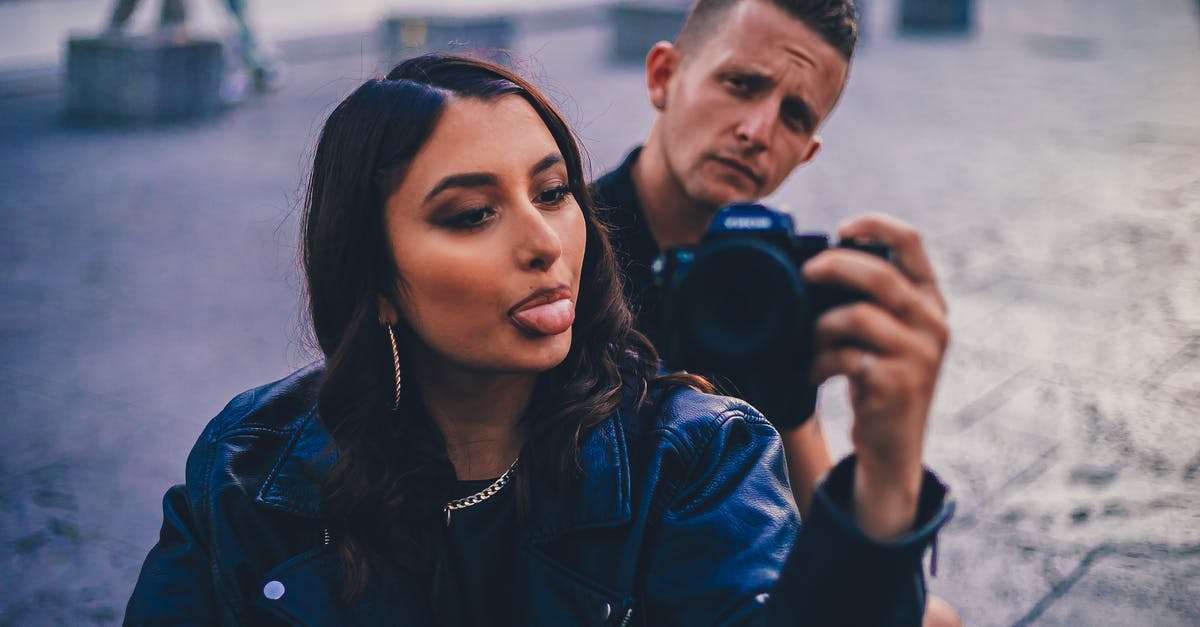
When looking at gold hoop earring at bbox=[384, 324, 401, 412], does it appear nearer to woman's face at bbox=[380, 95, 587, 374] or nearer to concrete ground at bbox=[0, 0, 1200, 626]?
woman's face at bbox=[380, 95, 587, 374]

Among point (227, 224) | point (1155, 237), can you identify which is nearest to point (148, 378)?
point (227, 224)

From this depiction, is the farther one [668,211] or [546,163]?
[668,211]

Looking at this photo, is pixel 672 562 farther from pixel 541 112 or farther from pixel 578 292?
pixel 541 112

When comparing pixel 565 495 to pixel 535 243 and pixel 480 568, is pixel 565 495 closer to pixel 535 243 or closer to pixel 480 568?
pixel 480 568

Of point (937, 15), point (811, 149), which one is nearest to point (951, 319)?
point (811, 149)

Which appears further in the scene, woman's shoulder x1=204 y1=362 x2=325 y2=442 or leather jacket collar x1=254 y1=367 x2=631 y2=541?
woman's shoulder x1=204 y1=362 x2=325 y2=442

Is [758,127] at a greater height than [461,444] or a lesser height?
greater

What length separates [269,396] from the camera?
82.7 inches

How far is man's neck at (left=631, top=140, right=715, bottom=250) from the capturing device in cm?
296

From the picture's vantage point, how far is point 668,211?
2.98m

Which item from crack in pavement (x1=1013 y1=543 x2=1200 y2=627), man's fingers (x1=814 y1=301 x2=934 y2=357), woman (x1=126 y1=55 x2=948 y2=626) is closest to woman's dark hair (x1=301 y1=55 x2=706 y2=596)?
woman (x1=126 y1=55 x2=948 y2=626)

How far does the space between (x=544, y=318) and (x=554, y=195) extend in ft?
0.81

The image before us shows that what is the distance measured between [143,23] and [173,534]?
518 inches

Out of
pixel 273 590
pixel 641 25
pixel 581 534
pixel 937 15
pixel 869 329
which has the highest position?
pixel 869 329
